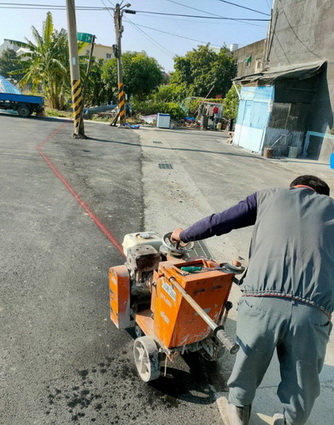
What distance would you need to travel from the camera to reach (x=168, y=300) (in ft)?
7.67

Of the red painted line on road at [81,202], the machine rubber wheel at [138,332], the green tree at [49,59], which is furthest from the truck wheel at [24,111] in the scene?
the machine rubber wheel at [138,332]

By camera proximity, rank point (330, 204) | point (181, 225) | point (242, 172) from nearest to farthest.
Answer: point (330, 204) < point (181, 225) < point (242, 172)

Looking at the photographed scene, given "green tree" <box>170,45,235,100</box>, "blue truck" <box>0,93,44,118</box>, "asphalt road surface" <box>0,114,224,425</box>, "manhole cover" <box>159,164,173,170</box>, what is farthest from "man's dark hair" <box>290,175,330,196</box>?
"green tree" <box>170,45,235,100</box>

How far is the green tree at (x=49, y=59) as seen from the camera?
24.2m

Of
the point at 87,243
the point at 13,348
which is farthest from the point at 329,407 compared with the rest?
the point at 87,243

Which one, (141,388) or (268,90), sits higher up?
(268,90)

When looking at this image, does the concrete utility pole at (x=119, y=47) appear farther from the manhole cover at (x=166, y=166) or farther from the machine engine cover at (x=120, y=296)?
the machine engine cover at (x=120, y=296)

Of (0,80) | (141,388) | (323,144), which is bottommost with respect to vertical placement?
(141,388)

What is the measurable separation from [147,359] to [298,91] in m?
14.8

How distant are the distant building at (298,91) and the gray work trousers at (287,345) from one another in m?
13.6

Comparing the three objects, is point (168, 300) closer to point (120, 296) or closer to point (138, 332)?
point (120, 296)

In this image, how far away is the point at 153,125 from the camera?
24.3m

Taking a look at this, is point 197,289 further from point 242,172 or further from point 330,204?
point 242,172

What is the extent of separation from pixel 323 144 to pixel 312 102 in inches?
82.4
